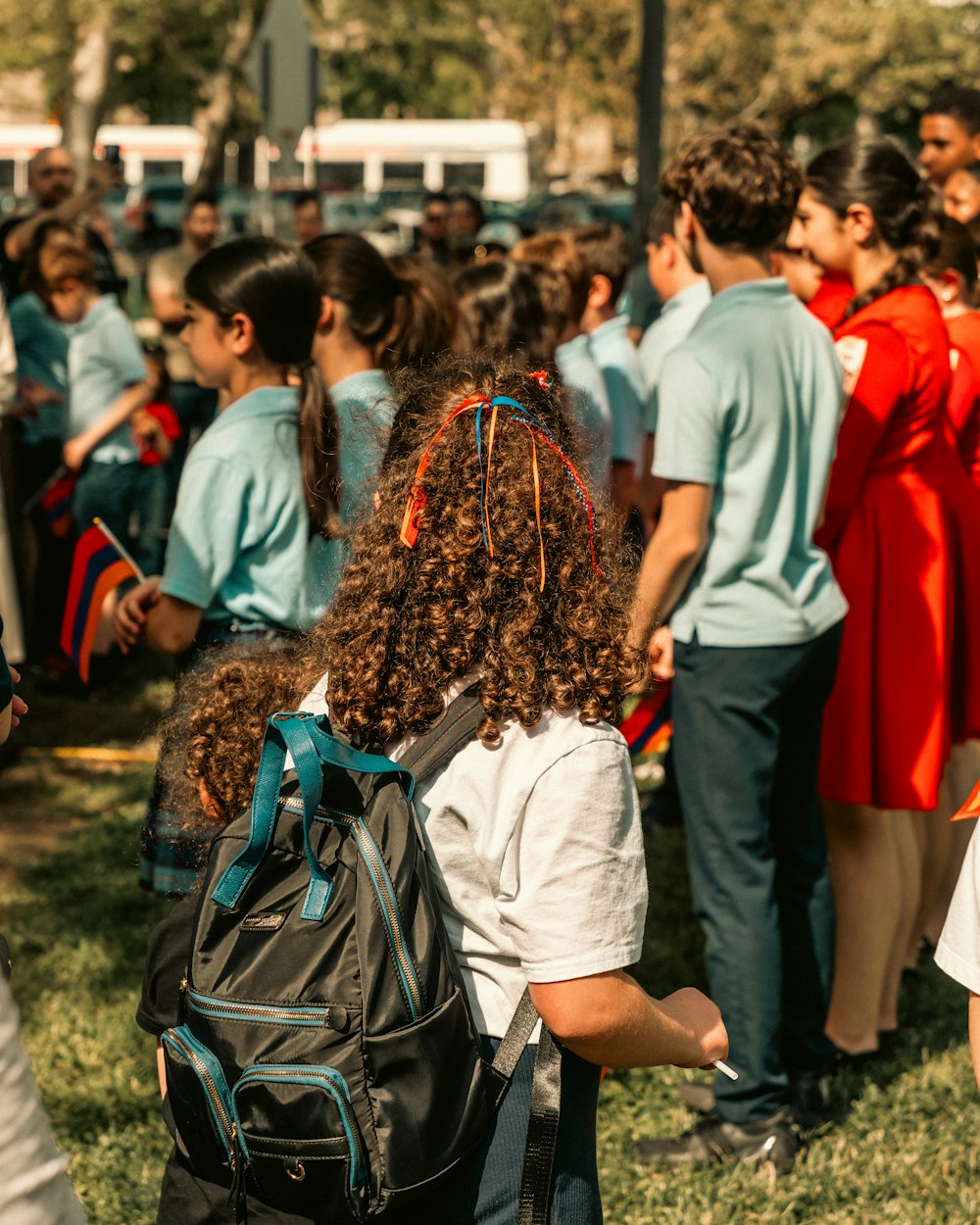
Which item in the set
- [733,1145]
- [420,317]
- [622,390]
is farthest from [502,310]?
[733,1145]

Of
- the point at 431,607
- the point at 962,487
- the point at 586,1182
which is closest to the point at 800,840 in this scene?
the point at 962,487

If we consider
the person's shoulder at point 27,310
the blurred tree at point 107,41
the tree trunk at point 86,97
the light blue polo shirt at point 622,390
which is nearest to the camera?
the light blue polo shirt at point 622,390

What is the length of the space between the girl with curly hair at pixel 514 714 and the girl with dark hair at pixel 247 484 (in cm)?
124

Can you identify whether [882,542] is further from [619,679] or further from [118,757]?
[118,757]

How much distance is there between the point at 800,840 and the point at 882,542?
76 cm

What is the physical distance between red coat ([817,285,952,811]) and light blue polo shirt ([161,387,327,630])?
1292mm

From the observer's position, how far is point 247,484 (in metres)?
3.31

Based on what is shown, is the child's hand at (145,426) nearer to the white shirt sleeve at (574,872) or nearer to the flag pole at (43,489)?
the flag pole at (43,489)

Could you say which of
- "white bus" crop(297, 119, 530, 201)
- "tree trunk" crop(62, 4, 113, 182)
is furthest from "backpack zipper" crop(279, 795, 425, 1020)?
"white bus" crop(297, 119, 530, 201)

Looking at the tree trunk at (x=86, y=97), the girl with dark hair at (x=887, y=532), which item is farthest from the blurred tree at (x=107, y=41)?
the girl with dark hair at (x=887, y=532)

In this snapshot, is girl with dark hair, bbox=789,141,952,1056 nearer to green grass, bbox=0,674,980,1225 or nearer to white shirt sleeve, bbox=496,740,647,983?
green grass, bbox=0,674,980,1225

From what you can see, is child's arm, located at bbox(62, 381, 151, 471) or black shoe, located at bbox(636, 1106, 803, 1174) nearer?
black shoe, located at bbox(636, 1106, 803, 1174)

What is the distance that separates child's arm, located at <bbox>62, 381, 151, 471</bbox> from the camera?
689 cm

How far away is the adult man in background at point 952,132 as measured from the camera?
564cm
